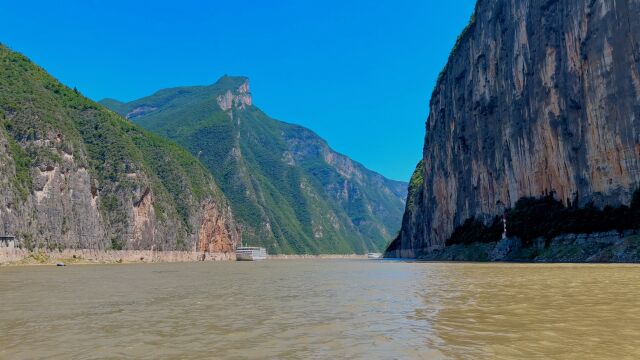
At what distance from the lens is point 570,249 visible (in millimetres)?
62344

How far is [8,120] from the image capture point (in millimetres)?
124625

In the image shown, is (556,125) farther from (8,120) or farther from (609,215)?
(8,120)

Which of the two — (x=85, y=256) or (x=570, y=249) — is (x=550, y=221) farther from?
(x=85, y=256)

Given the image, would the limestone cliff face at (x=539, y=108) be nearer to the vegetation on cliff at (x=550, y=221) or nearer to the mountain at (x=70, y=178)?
the vegetation on cliff at (x=550, y=221)

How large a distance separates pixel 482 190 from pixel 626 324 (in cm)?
9223

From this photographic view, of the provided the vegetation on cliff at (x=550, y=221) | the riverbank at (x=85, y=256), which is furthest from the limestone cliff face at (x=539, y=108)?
the riverbank at (x=85, y=256)

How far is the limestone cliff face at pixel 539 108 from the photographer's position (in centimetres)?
6103

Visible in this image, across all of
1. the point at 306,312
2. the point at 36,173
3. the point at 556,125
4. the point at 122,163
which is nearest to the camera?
the point at 306,312

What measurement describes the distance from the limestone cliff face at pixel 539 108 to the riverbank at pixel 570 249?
5734mm

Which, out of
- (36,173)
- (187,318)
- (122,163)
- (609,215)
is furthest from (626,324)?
(122,163)

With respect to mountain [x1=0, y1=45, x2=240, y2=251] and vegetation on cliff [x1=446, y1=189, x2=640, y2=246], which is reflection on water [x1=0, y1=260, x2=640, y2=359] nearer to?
vegetation on cliff [x1=446, y1=189, x2=640, y2=246]

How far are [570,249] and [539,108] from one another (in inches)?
1012

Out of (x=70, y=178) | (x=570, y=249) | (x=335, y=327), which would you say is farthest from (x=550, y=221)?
(x=70, y=178)

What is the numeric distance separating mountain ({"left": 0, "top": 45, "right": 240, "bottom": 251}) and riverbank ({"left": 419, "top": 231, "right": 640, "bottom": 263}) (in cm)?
9401
